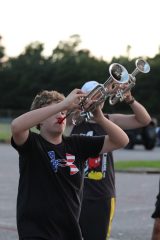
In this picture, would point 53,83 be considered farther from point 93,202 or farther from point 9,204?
point 93,202

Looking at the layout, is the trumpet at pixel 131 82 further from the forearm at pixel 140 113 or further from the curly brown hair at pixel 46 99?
the forearm at pixel 140 113

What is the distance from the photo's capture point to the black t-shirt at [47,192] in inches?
164

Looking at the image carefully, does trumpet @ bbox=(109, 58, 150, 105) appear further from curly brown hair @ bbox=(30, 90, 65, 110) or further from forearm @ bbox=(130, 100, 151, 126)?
forearm @ bbox=(130, 100, 151, 126)

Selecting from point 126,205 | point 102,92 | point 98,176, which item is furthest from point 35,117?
point 126,205

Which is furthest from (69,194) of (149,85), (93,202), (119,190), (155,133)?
(149,85)

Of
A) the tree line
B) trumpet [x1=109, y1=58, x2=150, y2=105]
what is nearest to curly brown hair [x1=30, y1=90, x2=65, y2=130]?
trumpet [x1=109, y1=58, x2=150, y2=105]

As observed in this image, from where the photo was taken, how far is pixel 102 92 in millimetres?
4152

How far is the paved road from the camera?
29.2 feet

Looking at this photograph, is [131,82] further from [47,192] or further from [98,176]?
[98,176]

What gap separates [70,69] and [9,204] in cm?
8030

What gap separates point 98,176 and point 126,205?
6194 mm

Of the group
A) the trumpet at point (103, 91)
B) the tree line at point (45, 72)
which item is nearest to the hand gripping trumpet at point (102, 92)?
the trumpet at point (103, 91)

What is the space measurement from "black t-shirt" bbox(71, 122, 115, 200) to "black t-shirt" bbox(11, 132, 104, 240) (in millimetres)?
1332

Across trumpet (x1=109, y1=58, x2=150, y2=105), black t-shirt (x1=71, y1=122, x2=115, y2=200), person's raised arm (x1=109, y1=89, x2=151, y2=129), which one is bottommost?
black t-shirt (x1=71, y1=122, x2=115, y2=200)
